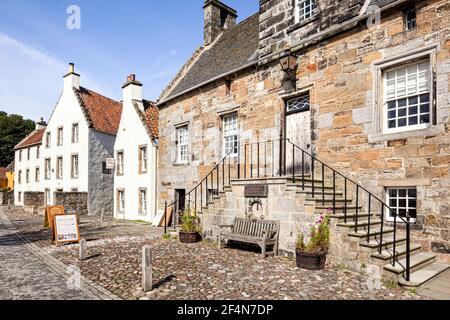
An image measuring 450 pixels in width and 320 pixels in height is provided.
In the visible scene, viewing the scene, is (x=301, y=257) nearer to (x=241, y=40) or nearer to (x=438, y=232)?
(x=438, y=232)

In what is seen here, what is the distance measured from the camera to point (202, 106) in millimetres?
14320

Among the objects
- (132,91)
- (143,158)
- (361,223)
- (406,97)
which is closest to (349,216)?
(361,223)

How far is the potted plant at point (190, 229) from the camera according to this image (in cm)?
1067

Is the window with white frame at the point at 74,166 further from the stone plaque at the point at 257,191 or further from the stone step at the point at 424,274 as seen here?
the stone step at the point at 424,274

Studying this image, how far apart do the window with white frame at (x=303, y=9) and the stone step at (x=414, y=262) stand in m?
7.46

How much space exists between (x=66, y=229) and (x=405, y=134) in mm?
10099

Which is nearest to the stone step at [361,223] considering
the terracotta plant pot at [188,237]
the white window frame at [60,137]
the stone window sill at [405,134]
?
the stone window sill at [405,134]

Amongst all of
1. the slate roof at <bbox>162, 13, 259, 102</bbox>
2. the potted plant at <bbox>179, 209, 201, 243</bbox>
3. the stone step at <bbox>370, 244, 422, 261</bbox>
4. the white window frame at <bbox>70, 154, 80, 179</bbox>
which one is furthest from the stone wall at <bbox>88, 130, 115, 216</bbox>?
the stone step at <bbox>370, 244, 422, 261</bbox>

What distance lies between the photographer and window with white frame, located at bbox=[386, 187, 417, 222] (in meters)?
7.99

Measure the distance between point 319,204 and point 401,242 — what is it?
1.99 metres

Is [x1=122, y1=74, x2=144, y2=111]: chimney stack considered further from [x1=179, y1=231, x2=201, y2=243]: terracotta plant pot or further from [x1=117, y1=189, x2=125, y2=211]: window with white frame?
[x1=179, y1=231, x2=201, y2=243]: terracotta plant pot

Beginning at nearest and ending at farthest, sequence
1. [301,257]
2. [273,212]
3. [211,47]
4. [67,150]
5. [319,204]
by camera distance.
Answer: [301,257] < [319,204] < [273,212] < [211,47] < [67,150]

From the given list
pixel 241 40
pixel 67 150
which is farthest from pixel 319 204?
pixel 67 150

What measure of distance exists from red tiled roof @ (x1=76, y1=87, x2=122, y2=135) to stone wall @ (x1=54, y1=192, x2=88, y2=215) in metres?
4.69
